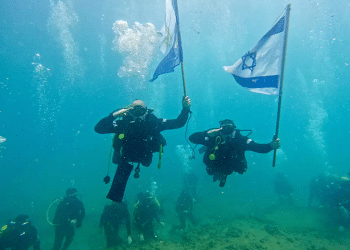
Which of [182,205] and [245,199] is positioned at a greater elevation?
[182,205]

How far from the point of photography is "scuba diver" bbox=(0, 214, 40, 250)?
714 cm

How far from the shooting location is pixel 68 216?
27.9 feet

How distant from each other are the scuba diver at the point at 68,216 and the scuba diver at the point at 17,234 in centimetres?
104

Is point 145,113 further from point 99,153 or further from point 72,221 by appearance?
point 99,153

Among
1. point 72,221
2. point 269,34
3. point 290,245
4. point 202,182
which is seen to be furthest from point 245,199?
point 269,34

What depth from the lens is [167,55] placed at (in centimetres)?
480

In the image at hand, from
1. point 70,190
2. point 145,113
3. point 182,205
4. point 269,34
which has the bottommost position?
point 182,205

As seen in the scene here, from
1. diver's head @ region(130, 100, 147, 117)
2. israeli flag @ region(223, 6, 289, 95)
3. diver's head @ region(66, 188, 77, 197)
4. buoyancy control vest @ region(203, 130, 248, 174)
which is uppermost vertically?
israeli flag @ region(223, 6, 289, 95)

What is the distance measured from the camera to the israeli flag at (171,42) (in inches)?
173

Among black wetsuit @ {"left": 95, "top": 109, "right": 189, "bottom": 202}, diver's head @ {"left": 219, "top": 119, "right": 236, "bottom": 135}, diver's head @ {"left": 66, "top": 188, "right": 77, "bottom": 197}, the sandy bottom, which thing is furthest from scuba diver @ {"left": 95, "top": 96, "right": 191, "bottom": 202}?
diver's head @ {"left": 66, "top": 188, "right": 77, "bottom": 197}

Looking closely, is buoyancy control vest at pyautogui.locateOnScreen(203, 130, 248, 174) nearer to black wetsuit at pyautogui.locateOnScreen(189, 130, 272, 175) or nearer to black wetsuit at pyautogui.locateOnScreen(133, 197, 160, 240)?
black wetsuit at pyautogui.locateOnScreen(189, 130, 272, 175)

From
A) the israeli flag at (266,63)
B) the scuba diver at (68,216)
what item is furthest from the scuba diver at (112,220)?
the israeli flag at (266,63)

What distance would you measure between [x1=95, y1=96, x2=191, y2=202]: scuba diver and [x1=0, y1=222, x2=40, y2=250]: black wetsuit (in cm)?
700

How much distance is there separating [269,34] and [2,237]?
11.6 m
